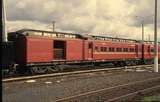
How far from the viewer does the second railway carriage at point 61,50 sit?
87.6 ft

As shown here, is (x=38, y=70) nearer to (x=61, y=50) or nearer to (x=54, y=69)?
(x=54, y=69)

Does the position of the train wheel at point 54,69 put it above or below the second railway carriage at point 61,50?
below

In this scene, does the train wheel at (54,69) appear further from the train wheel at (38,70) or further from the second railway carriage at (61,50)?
the train wheel at (38,70)

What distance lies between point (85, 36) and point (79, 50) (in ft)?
6.35

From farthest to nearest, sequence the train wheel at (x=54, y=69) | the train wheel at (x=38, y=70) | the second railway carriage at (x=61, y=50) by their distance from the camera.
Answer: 1. the train wheel at (x=54, y=69)
2. the train wheel at (x=38, y=70)
3. the second railway carriage at (x=61, y=50)

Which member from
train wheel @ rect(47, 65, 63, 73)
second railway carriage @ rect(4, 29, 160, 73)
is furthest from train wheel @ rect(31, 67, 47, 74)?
train wheel @ rect(47, 65, 63, 73)

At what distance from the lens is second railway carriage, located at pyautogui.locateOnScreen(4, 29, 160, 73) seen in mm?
26688

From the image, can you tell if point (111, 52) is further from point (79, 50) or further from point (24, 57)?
point (24, 57)

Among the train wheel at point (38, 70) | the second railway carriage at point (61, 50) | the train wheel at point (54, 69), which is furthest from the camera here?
the train wheel at point (54, 69)

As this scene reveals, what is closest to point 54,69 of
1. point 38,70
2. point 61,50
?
point 61,50

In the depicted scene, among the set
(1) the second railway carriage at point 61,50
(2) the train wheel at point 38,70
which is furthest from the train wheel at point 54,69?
(2) the train wheel at point 38,70

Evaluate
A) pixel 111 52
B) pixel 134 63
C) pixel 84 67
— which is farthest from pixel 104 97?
pixel 134 63

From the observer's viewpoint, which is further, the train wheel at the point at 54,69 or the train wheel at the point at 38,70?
the train wheel at the point at 54,69

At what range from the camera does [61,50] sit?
31109mm
